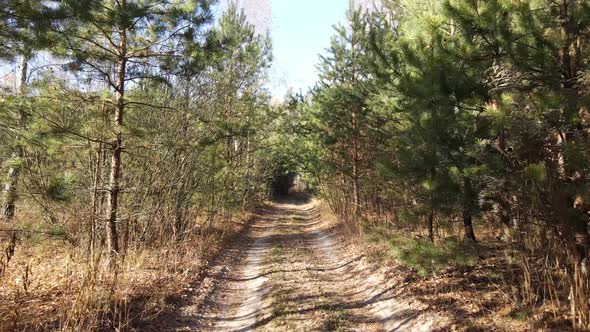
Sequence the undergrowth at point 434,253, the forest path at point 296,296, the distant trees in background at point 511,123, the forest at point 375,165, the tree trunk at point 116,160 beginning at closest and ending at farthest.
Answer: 1. the distant trees in background at point 511,123
2. the forest at point 375,165
3. the undergrowth at point 434,253
4. the forest path at point 296,296
5. the tree trunk at point 116,160

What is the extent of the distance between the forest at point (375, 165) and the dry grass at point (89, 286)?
40 mm

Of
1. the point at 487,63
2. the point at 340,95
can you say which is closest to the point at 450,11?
the point at 487,63

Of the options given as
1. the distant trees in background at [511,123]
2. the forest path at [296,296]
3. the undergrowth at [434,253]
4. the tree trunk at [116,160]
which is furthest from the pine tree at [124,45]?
the undergrowth at [434,253]

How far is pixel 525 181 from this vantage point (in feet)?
12.8

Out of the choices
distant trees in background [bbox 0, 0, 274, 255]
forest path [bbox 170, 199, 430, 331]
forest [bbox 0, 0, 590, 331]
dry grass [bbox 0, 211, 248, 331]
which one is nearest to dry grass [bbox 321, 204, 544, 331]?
forest [bbox 0, 0, 590, 331]

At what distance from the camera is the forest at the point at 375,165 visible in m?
4.00

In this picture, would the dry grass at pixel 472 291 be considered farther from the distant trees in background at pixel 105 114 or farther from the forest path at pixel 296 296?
the distant trees in background at pixel 105 114

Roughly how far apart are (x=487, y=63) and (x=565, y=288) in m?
2.54

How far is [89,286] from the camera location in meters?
4.22

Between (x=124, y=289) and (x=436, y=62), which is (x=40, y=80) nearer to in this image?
(x=124, y=289)

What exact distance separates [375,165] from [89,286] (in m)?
4.44

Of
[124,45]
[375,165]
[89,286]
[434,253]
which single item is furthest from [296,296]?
[124,45]

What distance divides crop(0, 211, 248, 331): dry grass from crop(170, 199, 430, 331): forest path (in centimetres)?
53

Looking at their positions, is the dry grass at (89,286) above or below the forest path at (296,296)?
above
